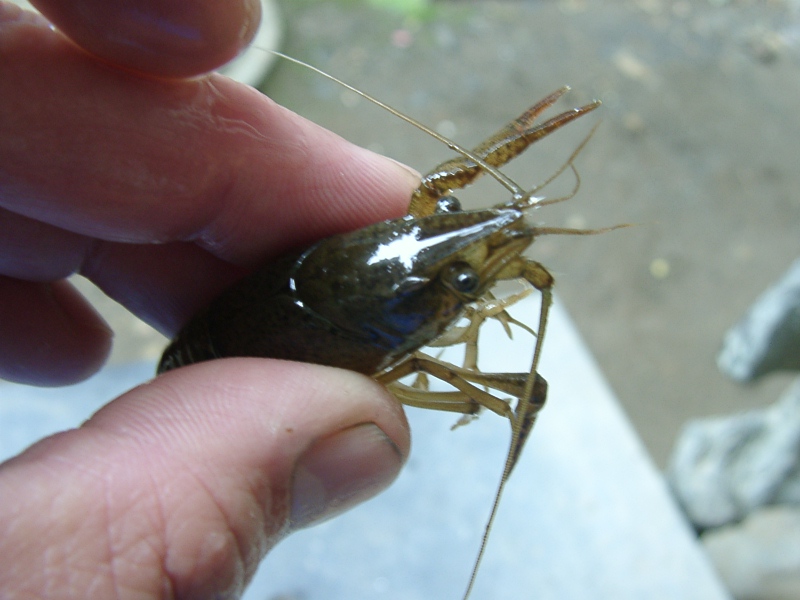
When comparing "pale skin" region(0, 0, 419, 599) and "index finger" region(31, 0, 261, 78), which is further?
"index finger" region(31, 0, 261, 78)

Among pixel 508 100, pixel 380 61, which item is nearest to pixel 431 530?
pixel 508 100

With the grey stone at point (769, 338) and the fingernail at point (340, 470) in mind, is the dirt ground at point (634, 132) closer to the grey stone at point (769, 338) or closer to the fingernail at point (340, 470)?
the grey stone at point (769, 338)

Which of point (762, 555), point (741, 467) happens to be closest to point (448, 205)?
point (762, 555)

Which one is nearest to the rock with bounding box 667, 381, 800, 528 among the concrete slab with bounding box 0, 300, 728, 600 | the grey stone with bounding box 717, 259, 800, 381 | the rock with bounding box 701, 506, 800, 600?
the rock with bounding box 701, 506, 800, 600

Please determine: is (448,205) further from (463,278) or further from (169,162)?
(169,162)

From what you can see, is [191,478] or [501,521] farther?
[501,521]

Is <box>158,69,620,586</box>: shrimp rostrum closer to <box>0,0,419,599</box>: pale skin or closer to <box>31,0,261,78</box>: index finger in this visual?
<box>0,0,419,599</box>: pale skin

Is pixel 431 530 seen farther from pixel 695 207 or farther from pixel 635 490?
pixel 695 207
